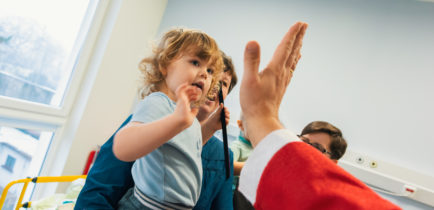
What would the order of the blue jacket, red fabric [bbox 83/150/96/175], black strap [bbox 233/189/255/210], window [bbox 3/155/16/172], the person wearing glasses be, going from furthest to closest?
red fabric [bbox 83/150/96/175] < window [bbox 3/155/16/172] < the person wearing glasses < black strap [bbox 233/189/255/210] < the blue jacket

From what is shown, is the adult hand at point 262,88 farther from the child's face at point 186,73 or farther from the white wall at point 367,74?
the white wall at point 367,74

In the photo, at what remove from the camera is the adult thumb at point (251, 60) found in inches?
19.6

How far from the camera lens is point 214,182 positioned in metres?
0.93

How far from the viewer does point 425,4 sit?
227 cm

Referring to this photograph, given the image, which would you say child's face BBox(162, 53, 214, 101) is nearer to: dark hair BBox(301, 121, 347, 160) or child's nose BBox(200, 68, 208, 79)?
child's nose BBox(200, 68, 208, 79)

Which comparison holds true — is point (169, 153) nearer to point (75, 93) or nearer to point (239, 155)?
point (239, 155)

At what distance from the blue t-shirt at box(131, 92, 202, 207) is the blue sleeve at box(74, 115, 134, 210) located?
84 millimetres

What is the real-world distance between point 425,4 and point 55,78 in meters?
3.21

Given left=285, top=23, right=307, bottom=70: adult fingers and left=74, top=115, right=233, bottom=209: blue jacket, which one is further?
left=74, top=115, right=233, bottom=209: blue jacket

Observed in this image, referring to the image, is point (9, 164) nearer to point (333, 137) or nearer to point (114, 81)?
point (114, 81)

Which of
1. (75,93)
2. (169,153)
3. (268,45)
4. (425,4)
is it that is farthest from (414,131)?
(75,93)

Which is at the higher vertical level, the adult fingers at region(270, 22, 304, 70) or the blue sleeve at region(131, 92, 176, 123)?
the adult fingers at region(270, 22, 304, 70)

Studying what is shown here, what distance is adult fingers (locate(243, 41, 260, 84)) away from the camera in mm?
499

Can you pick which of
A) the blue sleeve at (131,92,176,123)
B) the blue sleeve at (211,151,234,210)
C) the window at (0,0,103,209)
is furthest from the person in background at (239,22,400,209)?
the window at (0,0,103,209)
